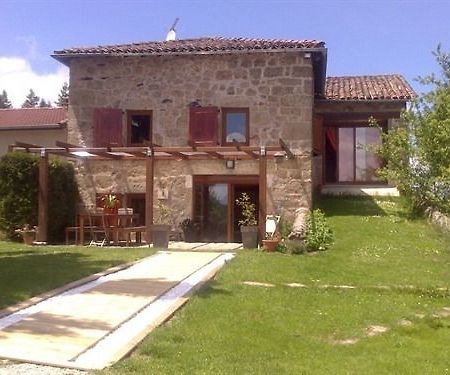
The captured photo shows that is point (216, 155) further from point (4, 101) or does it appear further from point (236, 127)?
point (4, 101)

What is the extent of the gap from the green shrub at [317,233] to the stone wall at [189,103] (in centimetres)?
102

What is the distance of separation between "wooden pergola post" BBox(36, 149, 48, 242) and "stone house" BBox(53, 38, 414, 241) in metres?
2.36

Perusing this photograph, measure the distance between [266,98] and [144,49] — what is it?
13.2 feet

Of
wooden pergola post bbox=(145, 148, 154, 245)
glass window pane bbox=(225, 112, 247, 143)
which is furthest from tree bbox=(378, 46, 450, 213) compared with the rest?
glass window pane bbox=(225, 112, 247, 143)

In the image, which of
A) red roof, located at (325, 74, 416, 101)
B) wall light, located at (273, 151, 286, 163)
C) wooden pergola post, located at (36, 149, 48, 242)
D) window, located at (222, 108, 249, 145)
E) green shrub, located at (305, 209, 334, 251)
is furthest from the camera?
red roof, located at (325, 74, 416, 101)

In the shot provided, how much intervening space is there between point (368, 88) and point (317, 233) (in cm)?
840

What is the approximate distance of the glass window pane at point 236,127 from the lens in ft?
56.0

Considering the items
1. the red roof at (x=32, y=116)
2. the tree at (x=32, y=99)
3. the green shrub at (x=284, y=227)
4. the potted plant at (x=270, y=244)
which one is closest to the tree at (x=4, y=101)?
the tree at (x=32, y=99)

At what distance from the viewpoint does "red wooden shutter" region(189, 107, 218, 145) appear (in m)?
16.9

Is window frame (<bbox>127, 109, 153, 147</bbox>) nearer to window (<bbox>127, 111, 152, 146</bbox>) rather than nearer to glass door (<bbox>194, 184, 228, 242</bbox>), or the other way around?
window (<bbox>127, 111, 152, 146</bbox>)

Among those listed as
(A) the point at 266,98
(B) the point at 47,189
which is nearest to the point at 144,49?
(A) the point at 266,98

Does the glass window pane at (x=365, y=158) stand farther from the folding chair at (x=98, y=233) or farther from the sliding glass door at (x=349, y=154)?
the folding chair at (x=98, y=233)

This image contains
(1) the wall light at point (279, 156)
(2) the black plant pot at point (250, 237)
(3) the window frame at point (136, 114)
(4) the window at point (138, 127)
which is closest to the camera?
(2) the black plant pot at point (250, 237)

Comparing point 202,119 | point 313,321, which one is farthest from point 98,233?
point 313,321
